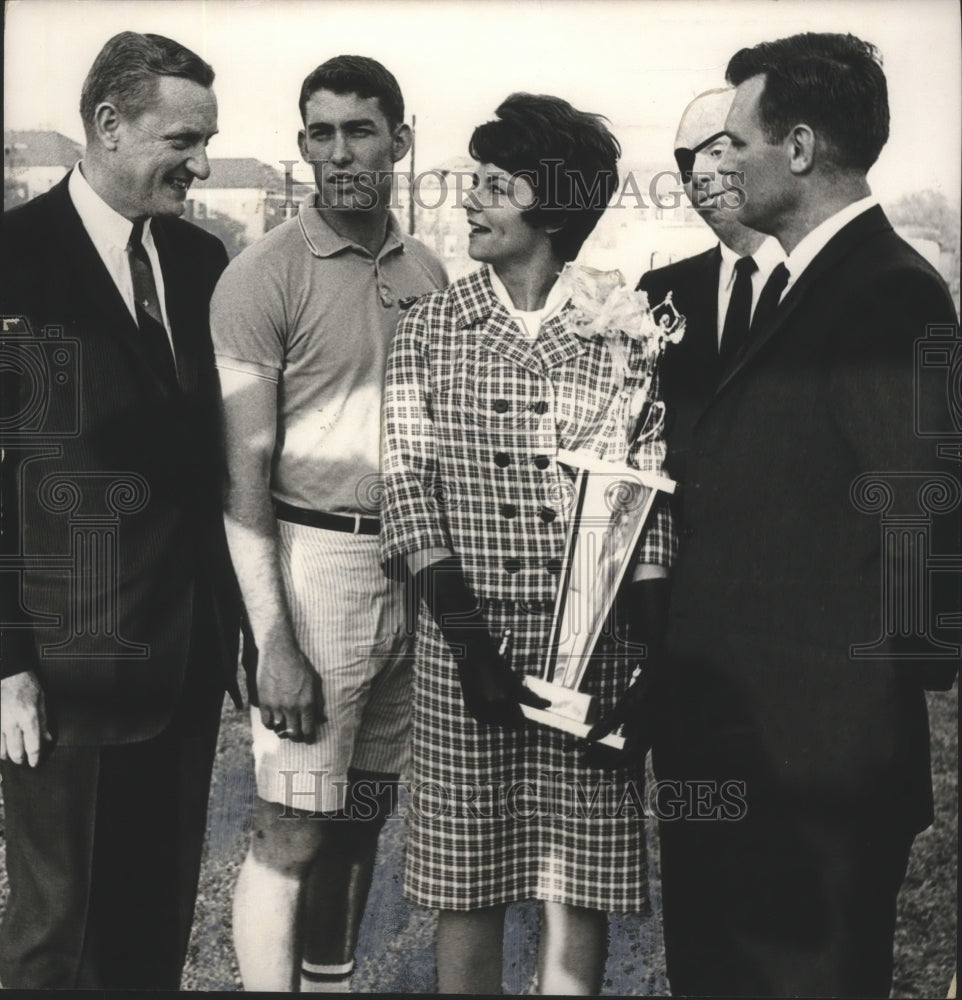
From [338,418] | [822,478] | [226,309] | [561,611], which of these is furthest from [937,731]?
[226,309]

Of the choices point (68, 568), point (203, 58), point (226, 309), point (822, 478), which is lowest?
point (68, 568)

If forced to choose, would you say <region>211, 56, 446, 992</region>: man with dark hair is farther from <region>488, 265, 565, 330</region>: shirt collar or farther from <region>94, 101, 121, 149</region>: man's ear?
<region>94, 101, 121, 149</region>: man's ear

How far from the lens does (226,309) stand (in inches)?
169

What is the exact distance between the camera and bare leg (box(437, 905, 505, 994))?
439 centimetres

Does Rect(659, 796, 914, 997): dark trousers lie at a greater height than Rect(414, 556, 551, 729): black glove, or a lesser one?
lesser

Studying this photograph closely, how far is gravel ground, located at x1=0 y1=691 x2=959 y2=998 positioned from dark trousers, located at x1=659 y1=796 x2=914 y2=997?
0.08 meters

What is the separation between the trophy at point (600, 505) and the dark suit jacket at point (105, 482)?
3.17 ft

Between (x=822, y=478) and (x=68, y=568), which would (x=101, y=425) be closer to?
(x=68, y=568)

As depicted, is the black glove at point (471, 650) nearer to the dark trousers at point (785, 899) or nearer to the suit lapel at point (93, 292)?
the dark trousers at point (785, 899)

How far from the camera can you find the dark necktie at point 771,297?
4.29 metres

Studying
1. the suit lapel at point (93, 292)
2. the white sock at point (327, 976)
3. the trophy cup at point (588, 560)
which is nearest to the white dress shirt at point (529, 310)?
the trophy cup at point (588, 560)

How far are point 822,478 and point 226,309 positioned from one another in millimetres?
1742

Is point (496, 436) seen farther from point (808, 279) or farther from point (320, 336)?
point (808, 279)

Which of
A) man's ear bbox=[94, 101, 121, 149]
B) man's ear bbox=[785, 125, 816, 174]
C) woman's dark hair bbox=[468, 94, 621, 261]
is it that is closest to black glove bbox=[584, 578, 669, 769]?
woman's dark hair bbox=[468, 94, 621, 261]
